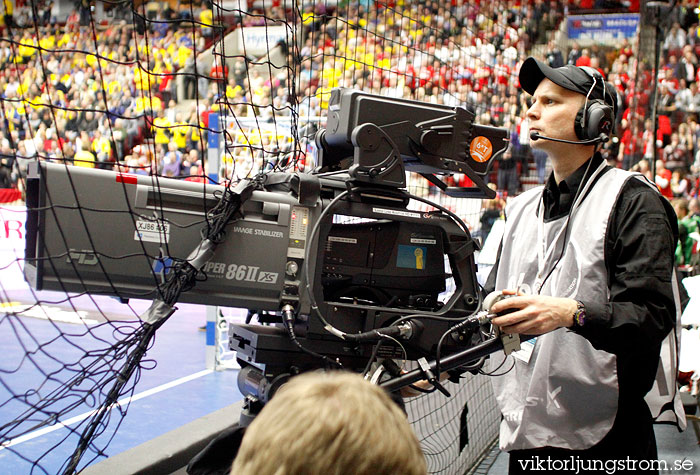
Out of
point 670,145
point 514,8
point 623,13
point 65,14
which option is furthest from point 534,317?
point 623,13

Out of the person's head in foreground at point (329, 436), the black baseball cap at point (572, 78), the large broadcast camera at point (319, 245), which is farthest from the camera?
the black baseball cap at point (572, 78)

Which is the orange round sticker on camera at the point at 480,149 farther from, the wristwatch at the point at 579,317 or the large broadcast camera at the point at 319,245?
the wristwatch at the point at 579,317

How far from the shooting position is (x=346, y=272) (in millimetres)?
1608

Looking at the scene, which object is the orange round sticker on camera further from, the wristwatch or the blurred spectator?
the blurred spectator

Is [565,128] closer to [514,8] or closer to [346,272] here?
[346,272]

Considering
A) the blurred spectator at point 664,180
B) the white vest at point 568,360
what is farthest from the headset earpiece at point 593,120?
the blurred spectator at point 664,180

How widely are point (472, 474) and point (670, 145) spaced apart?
7.93 m

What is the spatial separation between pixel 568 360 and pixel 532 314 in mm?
363

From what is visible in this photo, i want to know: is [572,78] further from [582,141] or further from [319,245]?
[319,245]

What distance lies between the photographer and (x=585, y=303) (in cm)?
153

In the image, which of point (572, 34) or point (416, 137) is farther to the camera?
point (572, 34)

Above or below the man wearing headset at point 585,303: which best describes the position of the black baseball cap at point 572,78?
above

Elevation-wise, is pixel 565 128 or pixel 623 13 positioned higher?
pixel 623 13

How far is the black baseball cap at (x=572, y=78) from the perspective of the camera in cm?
182
